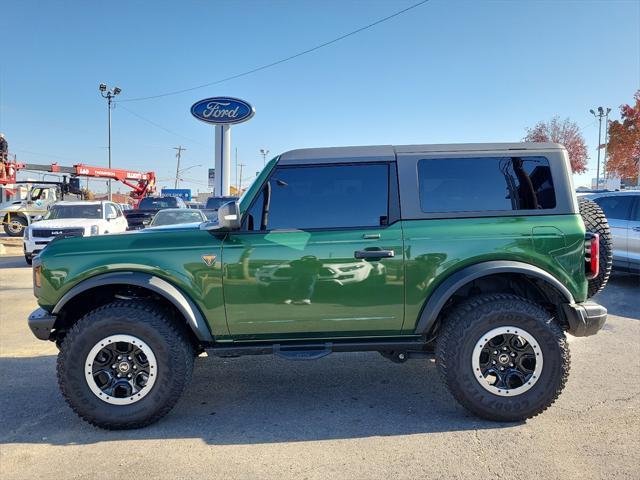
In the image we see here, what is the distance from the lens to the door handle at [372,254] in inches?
138

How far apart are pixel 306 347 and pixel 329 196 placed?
121 cm

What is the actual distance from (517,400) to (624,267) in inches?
259

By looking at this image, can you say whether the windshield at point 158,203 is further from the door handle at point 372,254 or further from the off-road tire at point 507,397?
the off-road tire at point 507,397

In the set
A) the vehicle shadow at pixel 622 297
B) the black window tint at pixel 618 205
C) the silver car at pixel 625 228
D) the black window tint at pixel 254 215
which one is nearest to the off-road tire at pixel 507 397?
the black window tint at pixel 254 215

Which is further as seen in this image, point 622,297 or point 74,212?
point 74,212

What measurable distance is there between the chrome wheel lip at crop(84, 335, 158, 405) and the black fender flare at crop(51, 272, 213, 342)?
0.38m

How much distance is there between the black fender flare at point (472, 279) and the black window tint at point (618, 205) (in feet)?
21.3

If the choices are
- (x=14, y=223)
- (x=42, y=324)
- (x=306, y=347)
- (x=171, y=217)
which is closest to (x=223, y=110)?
(x=14, y=223)

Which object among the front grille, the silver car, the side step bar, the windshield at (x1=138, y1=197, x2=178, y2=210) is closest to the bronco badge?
the side step bar

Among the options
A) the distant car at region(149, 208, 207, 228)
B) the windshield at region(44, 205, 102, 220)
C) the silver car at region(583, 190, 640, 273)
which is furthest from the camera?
the windshield at region(44, 205, 102, 220)

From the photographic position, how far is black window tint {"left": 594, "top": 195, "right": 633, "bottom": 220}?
28.5 feet

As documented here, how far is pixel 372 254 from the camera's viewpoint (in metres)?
3.50

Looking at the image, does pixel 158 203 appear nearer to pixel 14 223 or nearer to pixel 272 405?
pixel 14 223

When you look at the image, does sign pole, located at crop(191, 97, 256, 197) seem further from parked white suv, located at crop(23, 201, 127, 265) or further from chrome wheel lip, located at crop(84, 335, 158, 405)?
chrome wheel lip, located at crop(84, 335, 158, 405)
